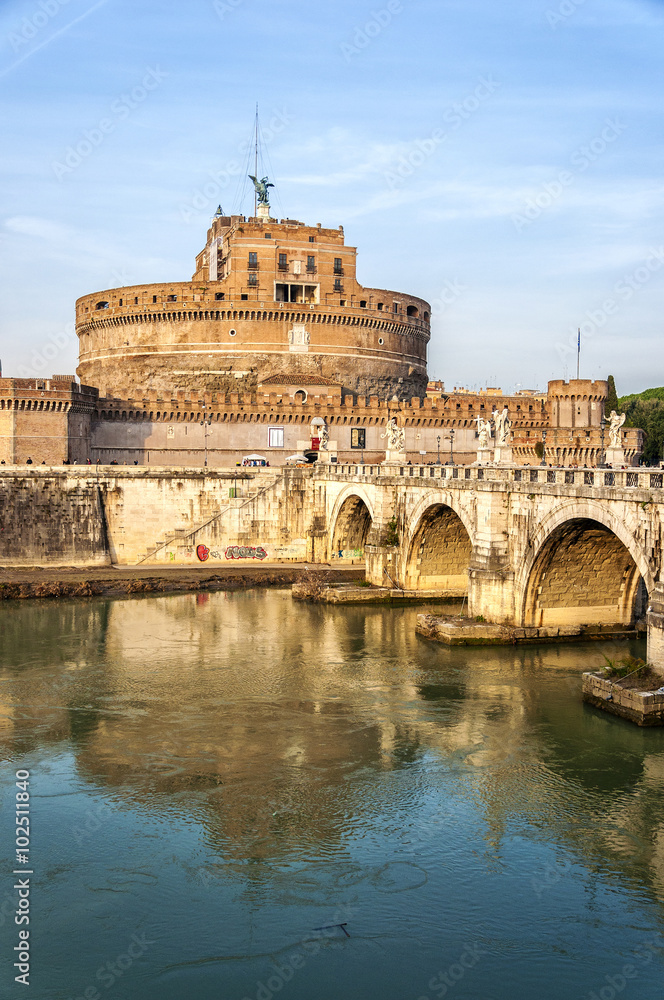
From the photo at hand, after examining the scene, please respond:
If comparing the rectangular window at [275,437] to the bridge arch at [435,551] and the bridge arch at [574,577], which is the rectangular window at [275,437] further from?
the bridge arch at [574,577]

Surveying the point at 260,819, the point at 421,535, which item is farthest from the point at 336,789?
the point at 421,535

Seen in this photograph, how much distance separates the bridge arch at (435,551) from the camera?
35000mm

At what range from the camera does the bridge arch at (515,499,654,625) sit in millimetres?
25656

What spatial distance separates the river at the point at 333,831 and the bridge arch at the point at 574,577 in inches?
55.9

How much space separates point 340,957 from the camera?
12312mm

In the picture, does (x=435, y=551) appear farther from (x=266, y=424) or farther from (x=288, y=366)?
(x=288, y=366)

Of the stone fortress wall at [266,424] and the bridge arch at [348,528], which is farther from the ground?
the stone fortress wall at [266,424]

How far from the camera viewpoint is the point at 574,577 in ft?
89.0

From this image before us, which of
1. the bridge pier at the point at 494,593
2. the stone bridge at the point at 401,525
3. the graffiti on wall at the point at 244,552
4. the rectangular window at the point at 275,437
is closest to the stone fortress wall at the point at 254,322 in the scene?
the rectangular window at the point at 275,437

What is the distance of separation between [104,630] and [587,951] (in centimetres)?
2163

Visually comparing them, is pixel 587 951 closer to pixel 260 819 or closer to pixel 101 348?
pixel 260 819

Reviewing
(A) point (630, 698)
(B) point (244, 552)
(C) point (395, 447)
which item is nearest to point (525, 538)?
(A) point (630, 698)

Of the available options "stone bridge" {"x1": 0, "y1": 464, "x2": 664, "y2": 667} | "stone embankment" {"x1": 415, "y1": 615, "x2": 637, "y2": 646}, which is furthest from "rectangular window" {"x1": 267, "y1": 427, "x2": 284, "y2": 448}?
"stone embankment" {"x1": 415, "y1": 615, "x2": 637, "y2": 646}

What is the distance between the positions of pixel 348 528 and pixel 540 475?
18.6 metres
